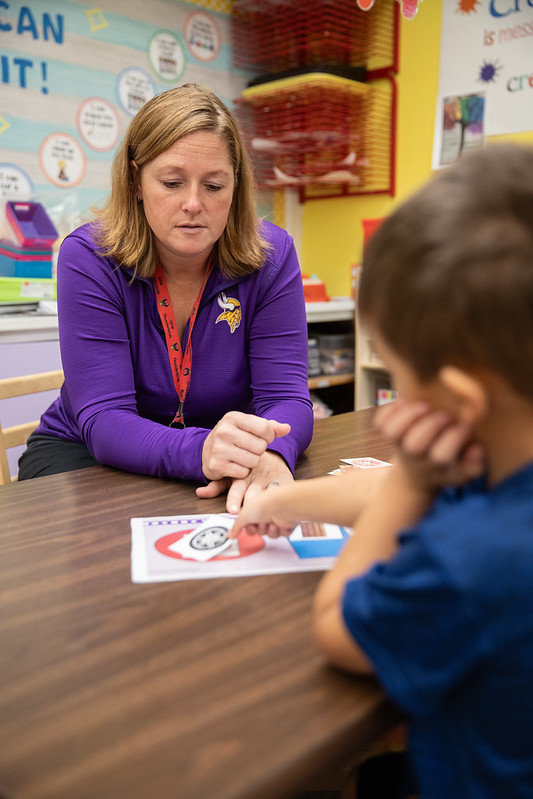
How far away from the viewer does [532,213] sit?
46cm

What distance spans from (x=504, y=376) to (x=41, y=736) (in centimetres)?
40

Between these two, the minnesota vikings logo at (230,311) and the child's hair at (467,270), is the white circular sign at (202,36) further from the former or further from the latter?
the child's hair at (467,270)

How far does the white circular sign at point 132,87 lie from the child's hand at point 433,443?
2693mm

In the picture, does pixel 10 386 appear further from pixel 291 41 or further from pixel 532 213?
pixel 291 41

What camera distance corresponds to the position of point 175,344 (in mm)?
1344

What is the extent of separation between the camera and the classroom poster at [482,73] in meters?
2.71

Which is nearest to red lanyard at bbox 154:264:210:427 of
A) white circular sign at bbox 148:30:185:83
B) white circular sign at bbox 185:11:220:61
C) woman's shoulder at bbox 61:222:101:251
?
woman's shoulder at bbox 61:222:101:251

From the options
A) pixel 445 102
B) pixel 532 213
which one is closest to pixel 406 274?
pixel 532 213

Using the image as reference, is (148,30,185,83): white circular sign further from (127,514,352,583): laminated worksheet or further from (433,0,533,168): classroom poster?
(127,514,352,583): laminated worksheet

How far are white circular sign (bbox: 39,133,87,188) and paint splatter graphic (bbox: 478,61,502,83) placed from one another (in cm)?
162

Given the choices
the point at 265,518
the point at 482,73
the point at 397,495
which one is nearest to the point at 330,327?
the point at 482,73

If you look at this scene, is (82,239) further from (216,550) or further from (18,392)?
(216,550)

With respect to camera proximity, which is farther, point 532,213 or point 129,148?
point 129,148

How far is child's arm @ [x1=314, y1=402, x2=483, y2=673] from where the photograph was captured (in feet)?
1.71
